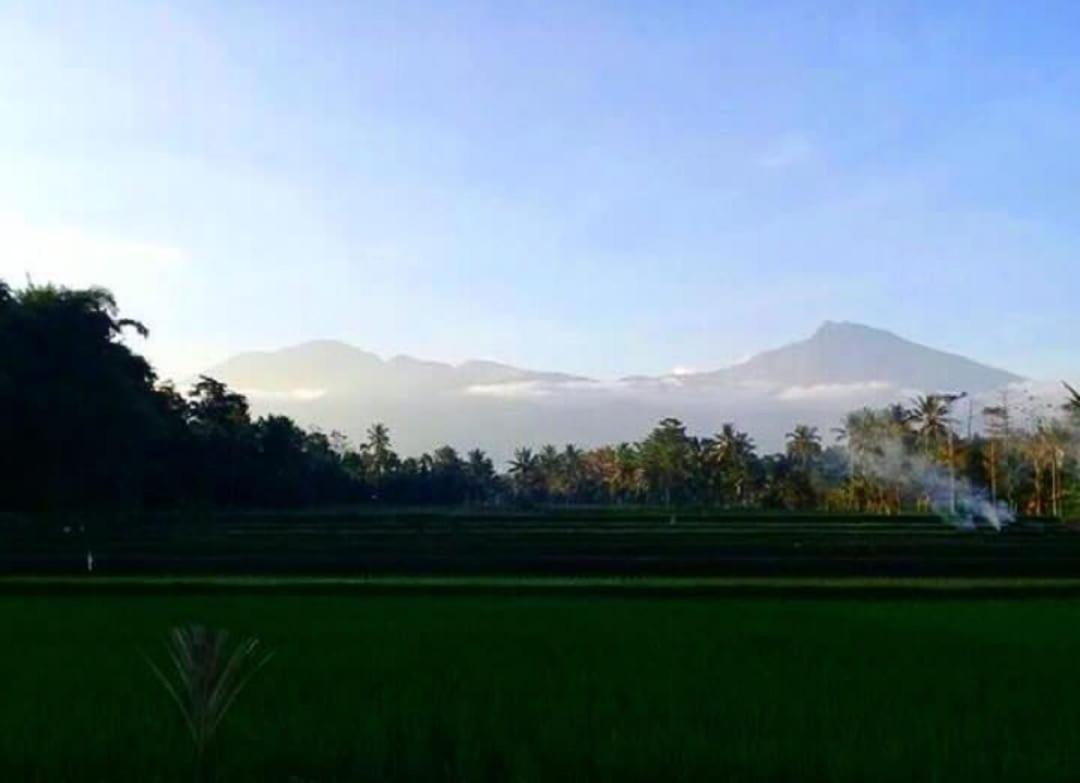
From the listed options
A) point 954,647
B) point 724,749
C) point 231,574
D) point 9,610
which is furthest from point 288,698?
point 231,574

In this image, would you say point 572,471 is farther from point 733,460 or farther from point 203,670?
point 203,670

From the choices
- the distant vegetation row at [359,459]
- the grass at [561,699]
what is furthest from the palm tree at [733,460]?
the grass at [561,699]

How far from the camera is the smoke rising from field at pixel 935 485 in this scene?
2581 inches

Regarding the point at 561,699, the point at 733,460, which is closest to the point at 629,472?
the point at 733,460

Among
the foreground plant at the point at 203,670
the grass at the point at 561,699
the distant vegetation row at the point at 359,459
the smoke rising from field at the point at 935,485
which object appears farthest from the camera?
the smoke rising from field at the point at 935,485

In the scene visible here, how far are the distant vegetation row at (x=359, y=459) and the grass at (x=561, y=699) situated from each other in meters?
32.4

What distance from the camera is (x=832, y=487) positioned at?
10412cm

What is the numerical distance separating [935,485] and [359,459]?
60639mm

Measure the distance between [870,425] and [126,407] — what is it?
66731mm

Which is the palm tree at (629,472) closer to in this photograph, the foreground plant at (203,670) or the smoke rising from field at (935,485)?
the smoke rising from field at (935,485)

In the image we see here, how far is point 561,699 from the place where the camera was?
11.2 meters

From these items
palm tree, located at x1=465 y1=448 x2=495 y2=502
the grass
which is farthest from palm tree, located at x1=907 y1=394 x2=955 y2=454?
the grass

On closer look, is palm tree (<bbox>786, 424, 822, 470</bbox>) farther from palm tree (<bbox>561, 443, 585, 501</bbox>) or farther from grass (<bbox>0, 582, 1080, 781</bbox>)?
grass (<bbox>0, 582, 1080, 781</bbox>)

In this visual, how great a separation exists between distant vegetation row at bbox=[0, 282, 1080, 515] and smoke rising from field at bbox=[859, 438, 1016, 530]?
18cm
